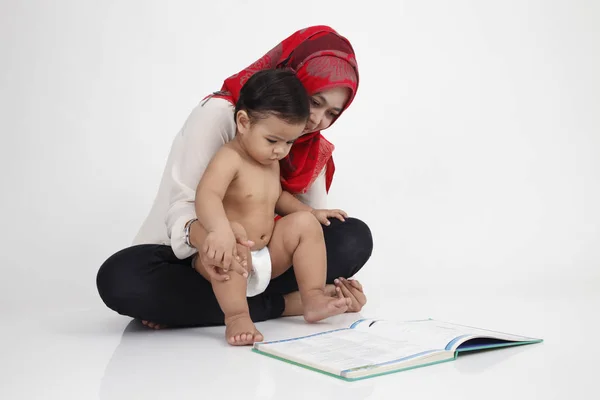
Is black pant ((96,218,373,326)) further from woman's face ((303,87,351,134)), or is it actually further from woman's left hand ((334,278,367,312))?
woman's face ((303,87,351,134))

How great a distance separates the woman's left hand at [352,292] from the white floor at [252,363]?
0.11 feet

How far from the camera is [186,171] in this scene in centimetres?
187

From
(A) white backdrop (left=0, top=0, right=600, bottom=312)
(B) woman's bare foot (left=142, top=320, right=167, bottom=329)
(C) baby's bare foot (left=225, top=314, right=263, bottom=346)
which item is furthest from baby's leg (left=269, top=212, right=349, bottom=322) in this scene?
(A) white backdrop (left=0, top=0, right=600, bottom=312)

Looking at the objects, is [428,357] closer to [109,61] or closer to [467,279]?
[467,279]

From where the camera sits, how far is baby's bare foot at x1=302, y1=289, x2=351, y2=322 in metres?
1.85

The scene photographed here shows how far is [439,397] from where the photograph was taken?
126 centimetres

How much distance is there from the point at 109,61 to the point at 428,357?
217 cm

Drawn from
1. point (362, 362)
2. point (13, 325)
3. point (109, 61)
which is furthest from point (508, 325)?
point (109, 61)

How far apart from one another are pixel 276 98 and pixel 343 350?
616 millimetres

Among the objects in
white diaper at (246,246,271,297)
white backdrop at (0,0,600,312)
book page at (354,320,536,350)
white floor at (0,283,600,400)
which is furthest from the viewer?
white backdrop at (0,0,600,312)

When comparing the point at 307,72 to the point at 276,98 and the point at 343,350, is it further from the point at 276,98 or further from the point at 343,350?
the point at 343,350

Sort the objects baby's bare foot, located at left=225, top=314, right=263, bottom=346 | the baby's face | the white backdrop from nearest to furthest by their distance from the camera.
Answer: baby's bare foot, located at left=225, top=314, right=263, bottom=346 → the baby's face → the white backdrop

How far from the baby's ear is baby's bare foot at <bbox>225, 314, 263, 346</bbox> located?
46 cm

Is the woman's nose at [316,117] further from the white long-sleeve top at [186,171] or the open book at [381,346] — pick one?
the open book at [381,346]
